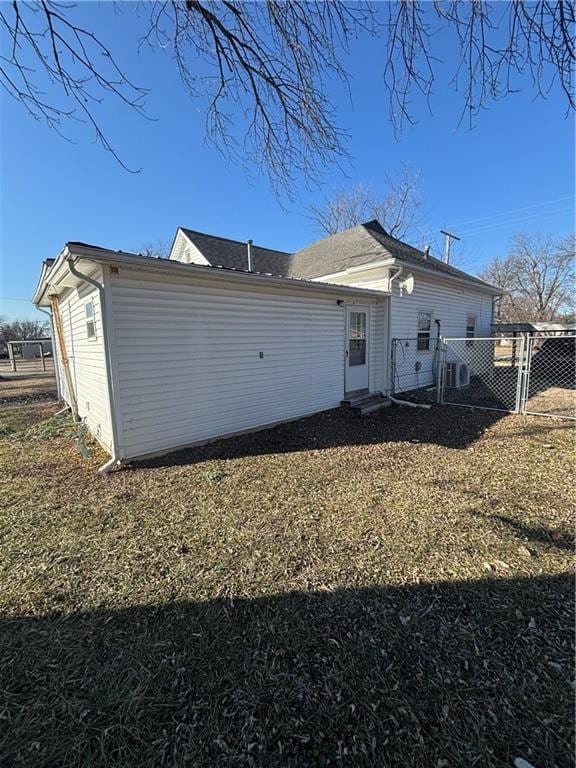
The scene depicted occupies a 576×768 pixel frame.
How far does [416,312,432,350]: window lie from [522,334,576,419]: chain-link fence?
8.92 ft

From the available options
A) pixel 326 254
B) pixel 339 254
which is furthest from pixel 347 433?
pixel 326 254

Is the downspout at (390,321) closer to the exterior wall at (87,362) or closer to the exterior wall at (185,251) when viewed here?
the exterior wall at (185,251)

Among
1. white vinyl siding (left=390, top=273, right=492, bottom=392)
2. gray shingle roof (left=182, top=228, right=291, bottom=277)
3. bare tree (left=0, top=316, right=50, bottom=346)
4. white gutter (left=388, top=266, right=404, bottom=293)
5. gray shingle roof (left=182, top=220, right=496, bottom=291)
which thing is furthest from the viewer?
bare tree (left=0, top=316, right=50, bottom=346)

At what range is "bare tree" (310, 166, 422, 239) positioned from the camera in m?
19.1

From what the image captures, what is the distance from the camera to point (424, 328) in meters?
10.4

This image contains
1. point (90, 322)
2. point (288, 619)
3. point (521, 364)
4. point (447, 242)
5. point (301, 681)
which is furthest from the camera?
point (447, 242)

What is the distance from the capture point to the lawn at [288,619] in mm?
1464

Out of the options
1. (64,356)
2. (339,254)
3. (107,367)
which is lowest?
(107,367)

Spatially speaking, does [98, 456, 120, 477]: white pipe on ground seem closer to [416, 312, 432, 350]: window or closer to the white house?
the white house

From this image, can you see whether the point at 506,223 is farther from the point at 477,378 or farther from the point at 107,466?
the point at 107,466

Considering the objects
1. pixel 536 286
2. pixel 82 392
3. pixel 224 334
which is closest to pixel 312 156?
pixel 224 334

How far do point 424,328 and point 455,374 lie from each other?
68.0 inches

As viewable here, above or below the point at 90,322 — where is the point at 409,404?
below

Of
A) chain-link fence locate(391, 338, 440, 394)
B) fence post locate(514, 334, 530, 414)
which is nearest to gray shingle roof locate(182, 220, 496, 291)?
chain-link fence locate(391, 338, 440, 394)
